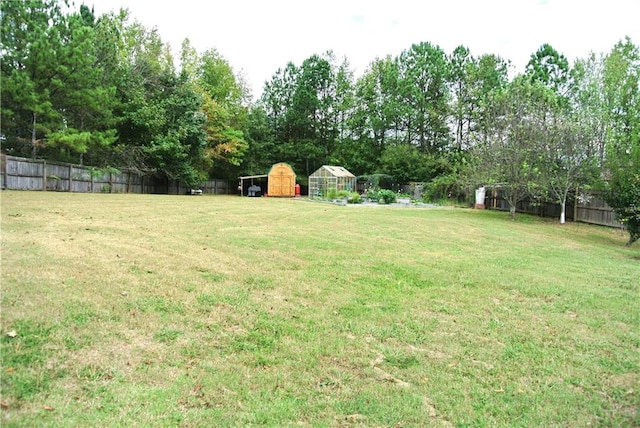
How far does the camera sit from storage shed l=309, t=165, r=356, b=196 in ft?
94.8

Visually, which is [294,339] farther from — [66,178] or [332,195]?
[332,195]

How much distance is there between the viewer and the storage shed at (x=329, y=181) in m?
28.9

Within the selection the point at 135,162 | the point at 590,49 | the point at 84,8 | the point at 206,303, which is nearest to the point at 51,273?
the point at 206,303

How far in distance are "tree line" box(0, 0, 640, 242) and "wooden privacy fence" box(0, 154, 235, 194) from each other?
1.03 meters

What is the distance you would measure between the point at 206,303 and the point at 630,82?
25541mm

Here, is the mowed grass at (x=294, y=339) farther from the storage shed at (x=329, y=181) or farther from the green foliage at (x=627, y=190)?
the storage shed at (x=329, y=181)

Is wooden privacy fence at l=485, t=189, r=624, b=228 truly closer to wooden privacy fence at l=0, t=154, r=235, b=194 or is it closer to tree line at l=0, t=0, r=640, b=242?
tree line at l=0, t=0, r=640, b=242

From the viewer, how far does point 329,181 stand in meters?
29.2

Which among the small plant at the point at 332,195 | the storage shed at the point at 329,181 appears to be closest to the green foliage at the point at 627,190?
the small plant at the point at 332,195

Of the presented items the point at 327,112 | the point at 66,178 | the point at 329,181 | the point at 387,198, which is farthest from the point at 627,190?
the point at 327,112

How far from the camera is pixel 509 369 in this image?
10.5 feet

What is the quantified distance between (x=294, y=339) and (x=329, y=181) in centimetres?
2601

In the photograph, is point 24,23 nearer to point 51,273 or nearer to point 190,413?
point 51,273

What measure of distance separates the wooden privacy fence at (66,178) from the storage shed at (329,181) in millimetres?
12017
